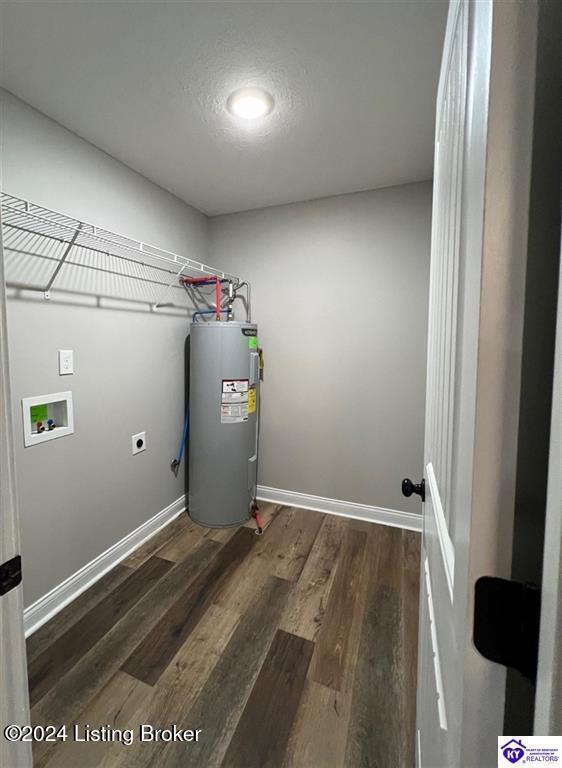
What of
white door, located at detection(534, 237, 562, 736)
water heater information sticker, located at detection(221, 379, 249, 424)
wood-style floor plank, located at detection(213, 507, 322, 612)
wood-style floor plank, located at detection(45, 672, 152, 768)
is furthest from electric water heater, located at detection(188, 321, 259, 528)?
white door, located at detection(534, 237, 562, 736)

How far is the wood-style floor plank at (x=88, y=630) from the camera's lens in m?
1.30

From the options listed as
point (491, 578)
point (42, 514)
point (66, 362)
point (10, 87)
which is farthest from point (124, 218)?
point (491, 578)

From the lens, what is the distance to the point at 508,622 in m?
0.31

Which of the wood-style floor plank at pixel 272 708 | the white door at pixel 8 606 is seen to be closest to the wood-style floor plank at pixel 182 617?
the wood-style floor plank at pixel 272 708

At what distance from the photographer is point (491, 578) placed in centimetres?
32

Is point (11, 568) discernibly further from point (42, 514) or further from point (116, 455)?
point (116, 455)

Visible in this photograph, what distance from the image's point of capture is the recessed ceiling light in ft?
4.58

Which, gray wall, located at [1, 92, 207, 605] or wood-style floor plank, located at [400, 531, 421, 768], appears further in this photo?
gray wall, located at [1, 92, 207, 605]

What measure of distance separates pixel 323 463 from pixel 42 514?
1.83 m

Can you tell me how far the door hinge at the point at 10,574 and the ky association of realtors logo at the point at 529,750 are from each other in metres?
0.88

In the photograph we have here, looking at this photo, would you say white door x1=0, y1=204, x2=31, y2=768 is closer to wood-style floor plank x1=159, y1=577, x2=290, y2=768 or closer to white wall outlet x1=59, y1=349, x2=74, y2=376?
wood-style floor plank x1=159, y1=577, x2=290, y2=768

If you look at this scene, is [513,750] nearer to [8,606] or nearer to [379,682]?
[8,606]

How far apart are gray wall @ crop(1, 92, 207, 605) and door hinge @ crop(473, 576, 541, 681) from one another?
5.85ft

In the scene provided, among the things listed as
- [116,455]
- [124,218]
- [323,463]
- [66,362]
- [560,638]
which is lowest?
[323,463]
